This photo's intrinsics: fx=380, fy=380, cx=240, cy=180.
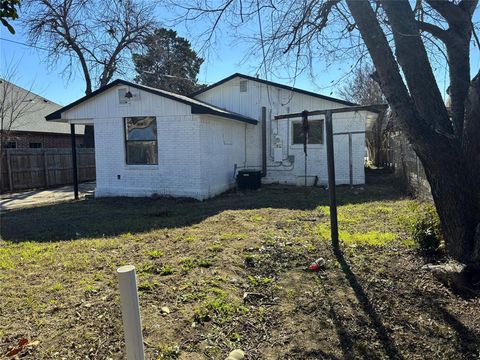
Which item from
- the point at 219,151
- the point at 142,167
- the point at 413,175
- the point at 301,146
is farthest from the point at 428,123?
the point at 301,146

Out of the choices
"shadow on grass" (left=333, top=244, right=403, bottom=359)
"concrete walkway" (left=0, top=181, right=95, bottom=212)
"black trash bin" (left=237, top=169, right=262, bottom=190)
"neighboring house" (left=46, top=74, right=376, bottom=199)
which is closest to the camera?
"shadow on grass" (left=333, top=244, right=403, bottom=359)

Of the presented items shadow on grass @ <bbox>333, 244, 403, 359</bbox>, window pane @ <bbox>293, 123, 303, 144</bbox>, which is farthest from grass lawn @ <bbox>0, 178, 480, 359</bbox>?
window pane @ <bbox>293, 123, 303, 144</bbox>

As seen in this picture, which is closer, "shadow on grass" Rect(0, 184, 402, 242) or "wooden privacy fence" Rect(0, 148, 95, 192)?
"shadow on grass" Rect(0, 184, 402, 242)

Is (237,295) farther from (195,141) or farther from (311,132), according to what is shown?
(311,132)

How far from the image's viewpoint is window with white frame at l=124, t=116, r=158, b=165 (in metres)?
12.5

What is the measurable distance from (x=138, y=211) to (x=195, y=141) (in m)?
2.94

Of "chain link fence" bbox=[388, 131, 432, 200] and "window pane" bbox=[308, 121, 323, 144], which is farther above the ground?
"window pane" bbox=[308, 121, 323, 144]

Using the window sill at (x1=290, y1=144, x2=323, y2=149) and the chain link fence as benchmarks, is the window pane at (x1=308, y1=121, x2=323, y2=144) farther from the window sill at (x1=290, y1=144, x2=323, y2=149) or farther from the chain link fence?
the chain link fence

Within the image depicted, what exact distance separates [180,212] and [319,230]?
4121 mm

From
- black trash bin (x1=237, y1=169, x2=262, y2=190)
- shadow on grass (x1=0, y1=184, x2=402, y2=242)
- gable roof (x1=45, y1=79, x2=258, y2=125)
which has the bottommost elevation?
shadow on grass (x1=0, y1=184, x2=402, y2=242)

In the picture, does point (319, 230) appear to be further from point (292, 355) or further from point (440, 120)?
point (292, 355)

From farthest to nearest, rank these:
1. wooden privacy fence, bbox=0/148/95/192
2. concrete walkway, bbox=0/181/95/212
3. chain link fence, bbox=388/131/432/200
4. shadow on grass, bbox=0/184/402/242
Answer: wooden privacy fence, bbox=0/148/95/192 < concrete walkway, bbox=0/181/95/212 < chain link fence, bbox=388/131/432/200 < shadow on grass, bbox=0/184/402/242

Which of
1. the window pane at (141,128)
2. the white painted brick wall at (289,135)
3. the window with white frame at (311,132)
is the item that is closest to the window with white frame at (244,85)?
the white painted brick wall at (289,135)

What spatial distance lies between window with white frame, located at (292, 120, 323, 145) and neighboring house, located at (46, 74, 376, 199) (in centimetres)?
4
